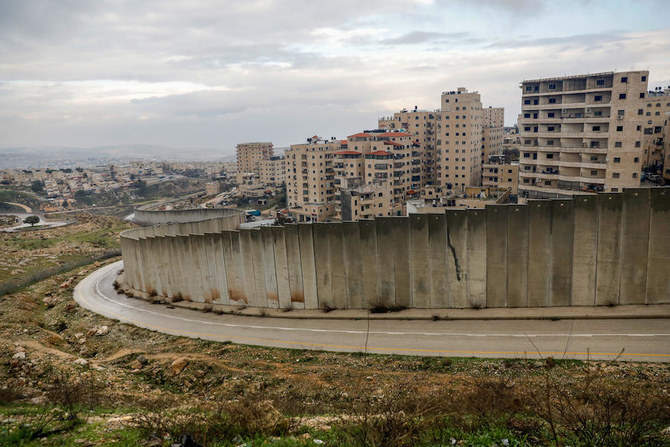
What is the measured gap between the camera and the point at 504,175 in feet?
243

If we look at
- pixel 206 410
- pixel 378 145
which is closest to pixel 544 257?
pixel 206 410

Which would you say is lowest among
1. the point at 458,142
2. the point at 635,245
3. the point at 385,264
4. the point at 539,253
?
the point at 385,264

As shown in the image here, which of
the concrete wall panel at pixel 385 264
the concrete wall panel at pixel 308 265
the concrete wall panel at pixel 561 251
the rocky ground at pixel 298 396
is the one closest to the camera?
the rocky ground at pixel 298 396

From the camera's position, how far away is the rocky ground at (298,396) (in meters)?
9.54

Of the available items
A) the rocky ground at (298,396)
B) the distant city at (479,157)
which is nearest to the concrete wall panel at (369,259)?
the rocky ground at (298,396)

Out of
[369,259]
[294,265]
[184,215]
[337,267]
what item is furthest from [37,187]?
[369,259]

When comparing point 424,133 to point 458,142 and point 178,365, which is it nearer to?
point 458,142

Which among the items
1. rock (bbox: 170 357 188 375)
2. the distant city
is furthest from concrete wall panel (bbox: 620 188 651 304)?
the distant city

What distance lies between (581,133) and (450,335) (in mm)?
43994

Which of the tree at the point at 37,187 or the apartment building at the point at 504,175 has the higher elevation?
the apartment building at the point at 504,175

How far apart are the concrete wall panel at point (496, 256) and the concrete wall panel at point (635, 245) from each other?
17.2 ft

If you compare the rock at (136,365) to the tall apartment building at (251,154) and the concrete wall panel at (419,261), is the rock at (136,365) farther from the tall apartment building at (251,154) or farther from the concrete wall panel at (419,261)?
the tall apartment building at (251,154)

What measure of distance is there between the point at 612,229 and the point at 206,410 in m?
19.4

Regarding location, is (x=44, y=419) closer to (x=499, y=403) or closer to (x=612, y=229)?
(x=499, y=403)
